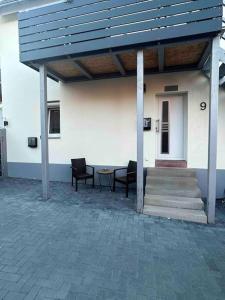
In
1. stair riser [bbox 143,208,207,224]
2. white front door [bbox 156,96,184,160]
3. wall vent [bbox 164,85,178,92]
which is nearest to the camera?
stair riser [bbox 143,208,207,224]

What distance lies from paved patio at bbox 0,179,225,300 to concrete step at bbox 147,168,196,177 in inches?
41.9

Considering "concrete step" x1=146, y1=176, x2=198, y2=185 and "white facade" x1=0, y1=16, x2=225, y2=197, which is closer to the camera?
"concrete step" x1=146, y1=176, x2=198, y2=185

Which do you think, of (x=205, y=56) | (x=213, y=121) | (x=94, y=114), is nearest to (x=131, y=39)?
(x=205, y=56)

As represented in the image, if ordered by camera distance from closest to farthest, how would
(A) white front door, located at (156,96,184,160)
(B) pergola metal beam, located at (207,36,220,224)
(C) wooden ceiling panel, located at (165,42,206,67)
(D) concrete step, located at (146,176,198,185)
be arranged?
(B) pergola metal beam, located at (207,36,220,224), (C) wooden ceiling panel, located at (165,42,206,67), (D) concrete step, located at (146,176,198,185), (A) white front door, located at (156,96,184,160)

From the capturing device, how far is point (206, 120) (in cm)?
508

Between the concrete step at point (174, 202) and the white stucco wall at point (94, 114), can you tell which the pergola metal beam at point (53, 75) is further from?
the concrete step at point (174, 202)

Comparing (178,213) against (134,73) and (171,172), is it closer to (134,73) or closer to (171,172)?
(171,172)

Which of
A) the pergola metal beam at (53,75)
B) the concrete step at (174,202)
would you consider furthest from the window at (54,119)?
the concrete step at (174,202)

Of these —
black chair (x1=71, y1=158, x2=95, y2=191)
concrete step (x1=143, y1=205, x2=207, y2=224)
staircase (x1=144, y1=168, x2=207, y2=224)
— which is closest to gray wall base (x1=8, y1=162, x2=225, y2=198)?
black chair (x1=71, y1=158, x2=95, y2=191)

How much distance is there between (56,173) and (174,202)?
4038 mm

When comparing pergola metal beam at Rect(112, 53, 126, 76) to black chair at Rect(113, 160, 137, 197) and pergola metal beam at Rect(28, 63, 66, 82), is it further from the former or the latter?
black chair at Rect(113, 160, 137, 197)

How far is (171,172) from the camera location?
4852 millimetres

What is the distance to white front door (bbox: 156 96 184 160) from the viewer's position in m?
5.51

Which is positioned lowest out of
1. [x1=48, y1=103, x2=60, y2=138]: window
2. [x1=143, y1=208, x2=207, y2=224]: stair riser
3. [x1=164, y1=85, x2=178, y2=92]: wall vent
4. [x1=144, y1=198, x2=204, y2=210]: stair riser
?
[x1=143, y1=208, x2=207, y2=224]: stair riser
